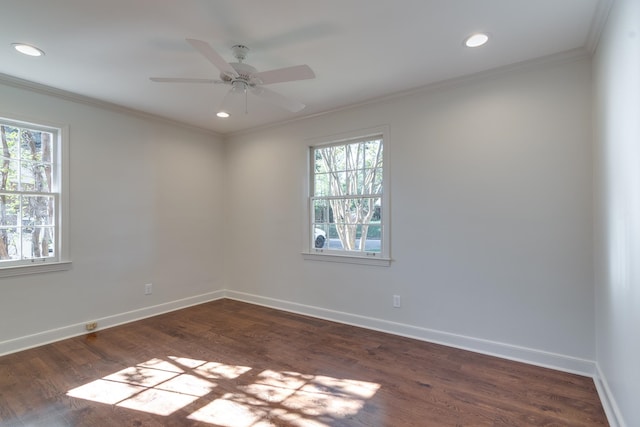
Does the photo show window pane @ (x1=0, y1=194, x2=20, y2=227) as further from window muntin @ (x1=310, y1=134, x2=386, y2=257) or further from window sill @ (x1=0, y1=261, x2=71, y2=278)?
window muntin @ (x1=310, y1=134, x2=386, y2=257)

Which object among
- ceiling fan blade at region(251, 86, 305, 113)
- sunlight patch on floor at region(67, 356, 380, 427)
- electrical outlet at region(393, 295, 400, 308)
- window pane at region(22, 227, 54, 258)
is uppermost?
ceiling fan blade at region(251, 86, 305, 113)

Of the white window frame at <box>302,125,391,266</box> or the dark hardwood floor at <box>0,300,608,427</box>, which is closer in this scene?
the dark hardwood floor at <box>0,300,608,427</box>

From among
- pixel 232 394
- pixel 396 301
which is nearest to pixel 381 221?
pixel 396 301

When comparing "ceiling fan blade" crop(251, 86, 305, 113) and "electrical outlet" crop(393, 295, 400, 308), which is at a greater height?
"ceiling fan blade" crop(251, 86, 305, 113)

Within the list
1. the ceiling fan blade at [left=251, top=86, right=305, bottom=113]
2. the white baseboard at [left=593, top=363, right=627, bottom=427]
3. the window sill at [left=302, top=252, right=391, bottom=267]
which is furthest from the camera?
the window sill at [left=302, top=252, right=391, bottom=267]

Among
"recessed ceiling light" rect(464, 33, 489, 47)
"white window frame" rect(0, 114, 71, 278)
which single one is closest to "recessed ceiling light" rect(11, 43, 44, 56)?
"white window frame" rect(0, 114, 71, 278)

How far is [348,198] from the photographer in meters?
3.84

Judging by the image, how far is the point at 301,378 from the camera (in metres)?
2.50

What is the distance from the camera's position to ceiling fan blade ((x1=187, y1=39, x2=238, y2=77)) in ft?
6.15

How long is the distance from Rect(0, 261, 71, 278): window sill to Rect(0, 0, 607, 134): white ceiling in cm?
179

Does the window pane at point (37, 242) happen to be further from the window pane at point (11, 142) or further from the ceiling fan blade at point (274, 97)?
the ceiling fan blade at point (274, 97)

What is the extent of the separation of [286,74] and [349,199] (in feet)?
6.33

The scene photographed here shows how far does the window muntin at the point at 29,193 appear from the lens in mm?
3055

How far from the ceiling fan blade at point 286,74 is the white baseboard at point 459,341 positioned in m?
2.62
